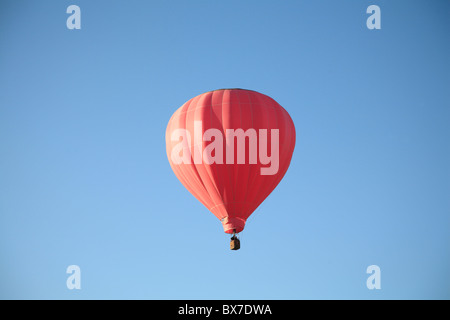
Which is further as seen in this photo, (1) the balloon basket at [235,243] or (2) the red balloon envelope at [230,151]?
(2) the red balloon envelope at [230,151]

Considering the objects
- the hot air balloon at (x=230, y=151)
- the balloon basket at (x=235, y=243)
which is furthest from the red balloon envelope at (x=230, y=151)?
the balloon basket at (x=235, y=243)

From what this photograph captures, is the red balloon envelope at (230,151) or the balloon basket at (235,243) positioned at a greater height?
the red balloon envelope at (230,151)

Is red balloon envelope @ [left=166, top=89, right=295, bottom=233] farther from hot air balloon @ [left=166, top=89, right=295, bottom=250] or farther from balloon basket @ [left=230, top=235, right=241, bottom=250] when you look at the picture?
balloon basket @ [left=230, top=235, right=241, bottom=250]

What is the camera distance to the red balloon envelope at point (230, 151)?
1181 inches

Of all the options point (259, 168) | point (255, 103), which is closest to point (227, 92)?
point (255, 103)

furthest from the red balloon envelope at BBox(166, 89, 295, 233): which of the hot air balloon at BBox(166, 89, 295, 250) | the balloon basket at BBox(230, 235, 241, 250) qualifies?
the balloon basket at BBox(230, 235, 241, 250)

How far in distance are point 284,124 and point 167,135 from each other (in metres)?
4.42

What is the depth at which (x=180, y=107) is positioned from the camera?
31.6 m

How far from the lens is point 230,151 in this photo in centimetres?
3005

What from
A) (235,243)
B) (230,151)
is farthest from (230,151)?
(235,243)

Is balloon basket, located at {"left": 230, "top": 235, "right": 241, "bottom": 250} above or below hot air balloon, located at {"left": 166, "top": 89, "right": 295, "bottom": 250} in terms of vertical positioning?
below

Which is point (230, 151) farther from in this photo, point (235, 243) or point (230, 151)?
point (235, 243)

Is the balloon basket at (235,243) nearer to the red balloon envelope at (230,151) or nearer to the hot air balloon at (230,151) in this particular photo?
the hot air balloon at (230,151)

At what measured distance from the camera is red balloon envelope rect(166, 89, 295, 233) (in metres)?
30.0
